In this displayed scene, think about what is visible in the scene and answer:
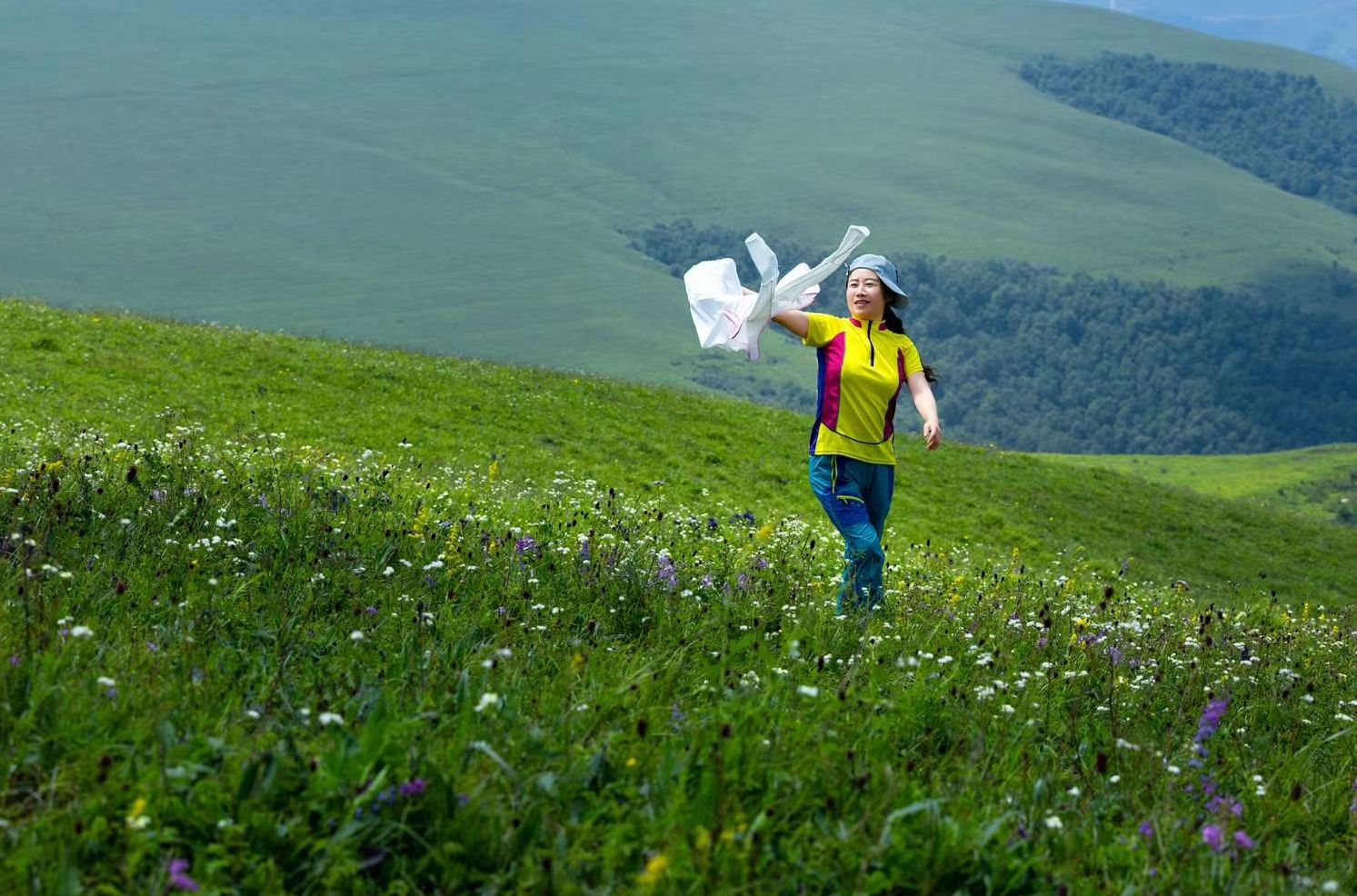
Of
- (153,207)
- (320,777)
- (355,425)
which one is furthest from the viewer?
(153,207)

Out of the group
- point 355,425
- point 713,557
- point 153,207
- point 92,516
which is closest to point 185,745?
point 92,516

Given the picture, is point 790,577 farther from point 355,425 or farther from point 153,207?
point 153,207

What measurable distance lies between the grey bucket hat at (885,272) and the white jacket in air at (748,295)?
0.27 m

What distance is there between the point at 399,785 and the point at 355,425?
2102cm

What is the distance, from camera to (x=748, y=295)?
9000mm

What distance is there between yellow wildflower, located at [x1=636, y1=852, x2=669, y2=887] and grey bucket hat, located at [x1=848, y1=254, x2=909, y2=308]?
6.07 meters

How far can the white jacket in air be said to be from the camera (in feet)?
28.3

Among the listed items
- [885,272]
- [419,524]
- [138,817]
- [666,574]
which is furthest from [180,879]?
[885,272]

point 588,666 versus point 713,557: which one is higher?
point 588,666

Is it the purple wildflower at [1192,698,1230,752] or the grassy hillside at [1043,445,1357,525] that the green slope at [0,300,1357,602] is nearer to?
the purple wildflower at [1192,698,1230,752]

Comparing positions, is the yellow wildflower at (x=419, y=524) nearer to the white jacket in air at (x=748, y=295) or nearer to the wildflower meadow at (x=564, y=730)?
the wildflower meadow at (x=564, y=730)

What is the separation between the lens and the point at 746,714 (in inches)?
187

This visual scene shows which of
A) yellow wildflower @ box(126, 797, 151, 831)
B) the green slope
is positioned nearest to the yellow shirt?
yellow wildflower @ box(126, 797, 151, 831)

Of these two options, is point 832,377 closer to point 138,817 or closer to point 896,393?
point 896,393
